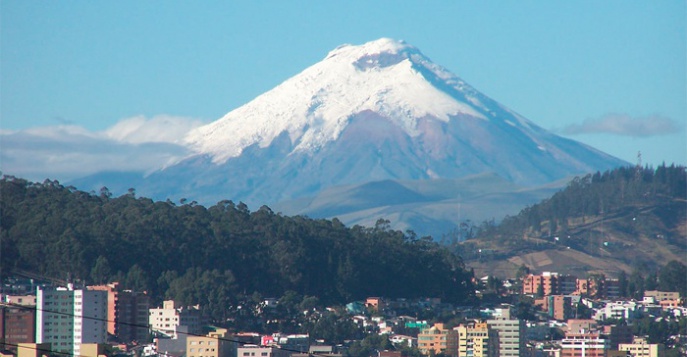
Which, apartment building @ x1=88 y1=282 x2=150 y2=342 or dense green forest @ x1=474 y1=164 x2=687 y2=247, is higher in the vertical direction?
dense green forest @ x1=474 y1=164 x2=687 y2=247

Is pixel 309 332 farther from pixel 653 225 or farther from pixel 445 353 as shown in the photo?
pixel 653 225

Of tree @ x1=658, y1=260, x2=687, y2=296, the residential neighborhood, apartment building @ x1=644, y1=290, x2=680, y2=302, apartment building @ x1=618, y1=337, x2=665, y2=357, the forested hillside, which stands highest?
the forested hillside

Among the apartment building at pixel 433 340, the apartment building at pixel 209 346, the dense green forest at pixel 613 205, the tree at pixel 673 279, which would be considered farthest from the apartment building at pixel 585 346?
the dense green forest at pixel 613 205

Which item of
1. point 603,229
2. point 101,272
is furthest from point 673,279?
point 101,272

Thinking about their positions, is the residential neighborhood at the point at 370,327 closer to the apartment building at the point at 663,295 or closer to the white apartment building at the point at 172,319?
the white apartment building at the point at 172,319

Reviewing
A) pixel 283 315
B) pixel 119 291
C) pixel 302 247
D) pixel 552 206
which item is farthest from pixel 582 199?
pixel 119 291

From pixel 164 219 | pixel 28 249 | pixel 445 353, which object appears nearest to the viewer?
pixel 445 353

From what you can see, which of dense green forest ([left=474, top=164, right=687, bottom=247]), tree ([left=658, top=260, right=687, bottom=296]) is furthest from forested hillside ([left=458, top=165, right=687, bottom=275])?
tree ([left=658, top=260, right=687, bottom=296])

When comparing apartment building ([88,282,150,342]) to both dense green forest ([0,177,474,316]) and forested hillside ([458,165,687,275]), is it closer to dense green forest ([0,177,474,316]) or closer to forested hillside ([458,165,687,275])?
dense green forest ([0,177,474,316])
